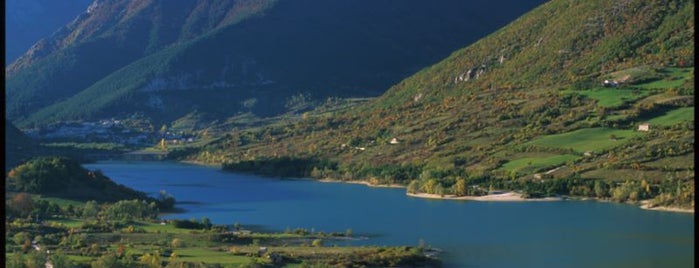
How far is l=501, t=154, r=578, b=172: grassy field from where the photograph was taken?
102062 millimetres

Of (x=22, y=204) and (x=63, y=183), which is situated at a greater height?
(x=63, y=183)

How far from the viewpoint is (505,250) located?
59.6 metres

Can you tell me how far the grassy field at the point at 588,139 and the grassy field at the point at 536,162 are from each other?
7.65 feet

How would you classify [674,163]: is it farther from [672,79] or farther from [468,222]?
[672,79]

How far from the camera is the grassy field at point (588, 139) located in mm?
103875

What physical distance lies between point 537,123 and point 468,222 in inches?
1906

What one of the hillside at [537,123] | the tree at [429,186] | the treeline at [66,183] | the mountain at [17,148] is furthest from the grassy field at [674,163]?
the mountain at [17,148]

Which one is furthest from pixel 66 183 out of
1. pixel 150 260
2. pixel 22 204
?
pixel 150 260

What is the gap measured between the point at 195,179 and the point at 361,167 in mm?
19798

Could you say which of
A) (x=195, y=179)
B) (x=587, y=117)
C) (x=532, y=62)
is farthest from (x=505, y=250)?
(x=532, y=62)

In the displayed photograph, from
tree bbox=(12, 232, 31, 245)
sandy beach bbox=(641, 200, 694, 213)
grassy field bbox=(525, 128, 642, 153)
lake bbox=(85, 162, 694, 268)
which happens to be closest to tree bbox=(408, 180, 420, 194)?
lake bbox=(85, 162, 694, 268)

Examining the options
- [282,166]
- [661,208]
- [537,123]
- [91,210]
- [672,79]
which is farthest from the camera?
[282,166]

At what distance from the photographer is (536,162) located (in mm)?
104500

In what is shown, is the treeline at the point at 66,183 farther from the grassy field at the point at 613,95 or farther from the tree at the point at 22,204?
the grassy field at the point at 613,95
